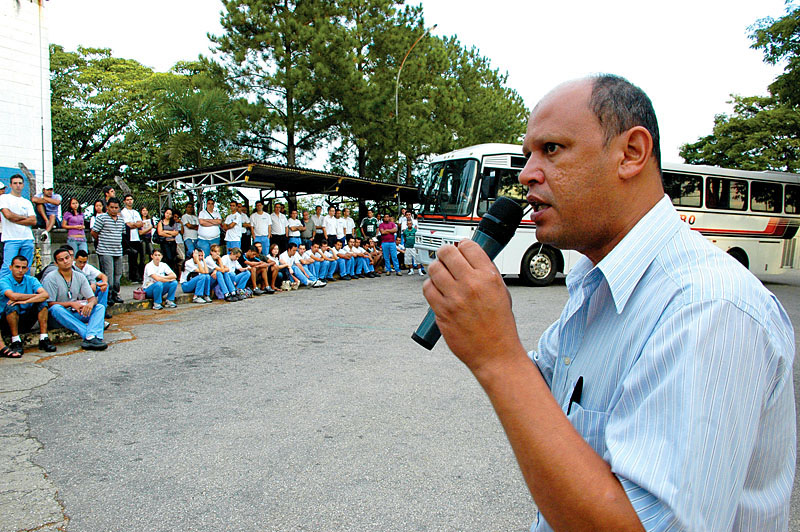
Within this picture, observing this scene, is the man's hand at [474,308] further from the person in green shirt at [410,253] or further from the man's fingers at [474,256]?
the person in green shirt at [410,253]

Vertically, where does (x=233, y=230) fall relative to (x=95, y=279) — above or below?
above


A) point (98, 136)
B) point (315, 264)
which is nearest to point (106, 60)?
point (98, 136)

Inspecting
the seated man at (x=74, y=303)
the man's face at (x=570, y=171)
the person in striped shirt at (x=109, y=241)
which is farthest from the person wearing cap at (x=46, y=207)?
the man's face at (x=570, y=171)

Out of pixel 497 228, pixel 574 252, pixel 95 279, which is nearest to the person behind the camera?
pixel 497 228

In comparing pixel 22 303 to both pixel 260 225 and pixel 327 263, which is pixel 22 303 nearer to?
pixel 260 225

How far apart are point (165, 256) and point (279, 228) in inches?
125

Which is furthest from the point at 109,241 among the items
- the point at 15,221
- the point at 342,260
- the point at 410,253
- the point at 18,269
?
the point at 410,253

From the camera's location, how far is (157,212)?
647 inches

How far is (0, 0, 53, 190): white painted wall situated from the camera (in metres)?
12.1

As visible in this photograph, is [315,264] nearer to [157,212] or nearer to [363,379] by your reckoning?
[157,212]

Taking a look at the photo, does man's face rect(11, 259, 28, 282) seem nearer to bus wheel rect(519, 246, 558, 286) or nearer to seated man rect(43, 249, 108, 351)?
seated man rect(43, 249, 108, 351)

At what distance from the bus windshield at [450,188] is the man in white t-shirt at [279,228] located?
3.71 metres

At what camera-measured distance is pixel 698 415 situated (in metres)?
0.77

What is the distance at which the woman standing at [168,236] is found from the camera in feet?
38.3
